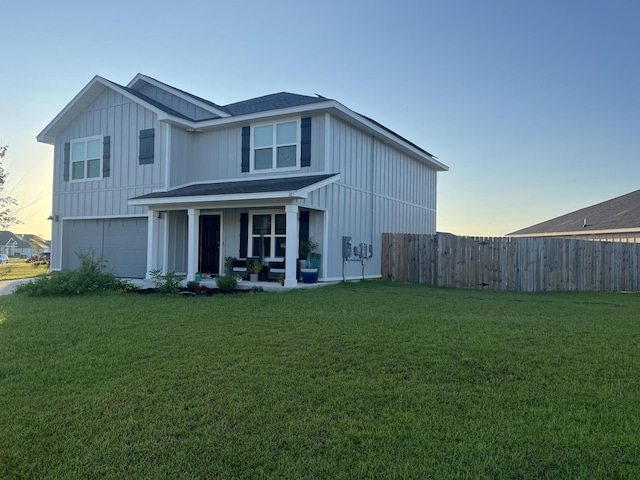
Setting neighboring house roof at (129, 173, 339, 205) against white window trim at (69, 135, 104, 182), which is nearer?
neighboring house roof at (129, 173, 339, 205)

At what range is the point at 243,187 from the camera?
1338 cm

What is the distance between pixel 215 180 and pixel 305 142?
3.59 meters

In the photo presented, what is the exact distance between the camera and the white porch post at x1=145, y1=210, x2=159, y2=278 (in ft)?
47.1

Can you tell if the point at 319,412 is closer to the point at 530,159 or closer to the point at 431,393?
the point at 431,393

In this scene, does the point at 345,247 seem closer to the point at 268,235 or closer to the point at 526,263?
the point at 268,235

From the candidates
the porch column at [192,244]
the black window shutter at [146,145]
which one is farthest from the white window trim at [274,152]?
the black window shutter at [146,145]

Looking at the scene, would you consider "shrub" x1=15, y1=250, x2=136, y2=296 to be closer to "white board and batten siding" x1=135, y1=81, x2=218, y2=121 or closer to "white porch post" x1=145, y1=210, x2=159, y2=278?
"white porch post" x1=145, y1=210, x2=159, y2=278

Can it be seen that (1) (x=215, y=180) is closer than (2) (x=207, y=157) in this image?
Yes

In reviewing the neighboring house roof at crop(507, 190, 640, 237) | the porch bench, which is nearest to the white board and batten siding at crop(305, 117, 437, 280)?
the porch bench

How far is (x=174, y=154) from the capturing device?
15.2m

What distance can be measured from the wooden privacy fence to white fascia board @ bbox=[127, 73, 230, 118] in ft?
26.0

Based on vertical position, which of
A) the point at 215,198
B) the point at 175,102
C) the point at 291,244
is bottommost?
the point at 291,244

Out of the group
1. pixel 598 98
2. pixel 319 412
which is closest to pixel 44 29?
pixel 319 412

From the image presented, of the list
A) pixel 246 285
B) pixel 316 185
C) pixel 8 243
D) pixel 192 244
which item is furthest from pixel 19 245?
pixel 316 185
